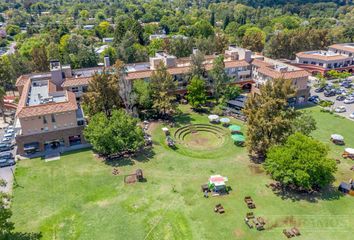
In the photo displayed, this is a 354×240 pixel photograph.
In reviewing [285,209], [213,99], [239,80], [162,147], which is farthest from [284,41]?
[285,209]

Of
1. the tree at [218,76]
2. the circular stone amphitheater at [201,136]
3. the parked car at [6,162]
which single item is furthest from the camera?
the tree at [218,76]

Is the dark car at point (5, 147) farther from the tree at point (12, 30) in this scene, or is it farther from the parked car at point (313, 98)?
the tree at point (12, 30)

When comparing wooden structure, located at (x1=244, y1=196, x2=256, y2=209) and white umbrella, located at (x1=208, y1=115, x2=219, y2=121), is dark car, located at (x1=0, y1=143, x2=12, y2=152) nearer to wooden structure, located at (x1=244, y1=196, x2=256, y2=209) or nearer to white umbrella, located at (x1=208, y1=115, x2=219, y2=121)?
white umbrella, located at (x1=208, y1=115, x2=219, y2=121)

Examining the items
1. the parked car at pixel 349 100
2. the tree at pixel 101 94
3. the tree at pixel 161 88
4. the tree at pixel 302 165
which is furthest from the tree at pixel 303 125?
the tree at pixel 101 94

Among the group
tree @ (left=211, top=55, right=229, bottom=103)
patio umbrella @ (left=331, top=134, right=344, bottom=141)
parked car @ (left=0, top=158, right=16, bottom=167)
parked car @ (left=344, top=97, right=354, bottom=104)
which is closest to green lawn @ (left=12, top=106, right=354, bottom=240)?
parked car @ (left=0, top=158, right=16, bottom=167)

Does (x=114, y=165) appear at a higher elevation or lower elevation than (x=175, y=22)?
lower

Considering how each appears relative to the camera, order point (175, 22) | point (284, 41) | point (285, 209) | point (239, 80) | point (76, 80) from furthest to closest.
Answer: point (175, 22) → point (284, 41) → point (239, 80) → point (76, 80) → point (285, 209)

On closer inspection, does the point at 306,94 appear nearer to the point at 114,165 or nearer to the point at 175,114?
the point at 175,114

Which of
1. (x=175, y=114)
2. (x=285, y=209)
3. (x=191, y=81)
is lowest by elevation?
(x=285, y=209)
